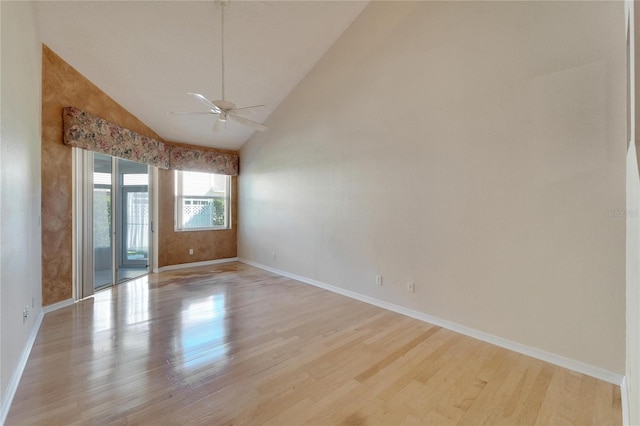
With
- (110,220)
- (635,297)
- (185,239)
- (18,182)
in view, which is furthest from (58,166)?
(635,297)

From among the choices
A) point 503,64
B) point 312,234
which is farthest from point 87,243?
point 503,64

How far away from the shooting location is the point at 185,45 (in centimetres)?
376

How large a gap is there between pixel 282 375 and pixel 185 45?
4.11m

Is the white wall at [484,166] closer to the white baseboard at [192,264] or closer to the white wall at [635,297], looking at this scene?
the white wall at [635,297]

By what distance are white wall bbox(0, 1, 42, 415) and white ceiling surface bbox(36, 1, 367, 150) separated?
0.50 m

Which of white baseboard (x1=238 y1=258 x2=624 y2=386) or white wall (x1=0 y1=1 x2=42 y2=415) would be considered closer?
white wall (x1=0 y1=1 x2=42 y2=415)

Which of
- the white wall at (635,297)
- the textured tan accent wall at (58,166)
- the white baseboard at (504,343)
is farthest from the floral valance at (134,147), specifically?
the white wall at (635,297)

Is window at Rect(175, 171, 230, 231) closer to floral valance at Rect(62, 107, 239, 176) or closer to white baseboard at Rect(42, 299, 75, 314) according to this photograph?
floral valance at Rect(62, 107, 239, 176)

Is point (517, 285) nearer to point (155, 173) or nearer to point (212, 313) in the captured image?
point (212, 313)

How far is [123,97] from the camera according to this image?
437 cm

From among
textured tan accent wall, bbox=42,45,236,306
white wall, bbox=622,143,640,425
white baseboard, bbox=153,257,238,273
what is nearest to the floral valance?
textured tan accent wall, bbox=42,45,236,306

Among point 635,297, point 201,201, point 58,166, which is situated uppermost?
point 58,166

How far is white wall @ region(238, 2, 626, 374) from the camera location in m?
2.30

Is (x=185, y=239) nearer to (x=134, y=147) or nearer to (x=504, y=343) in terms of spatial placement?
(x=134, y=147)
